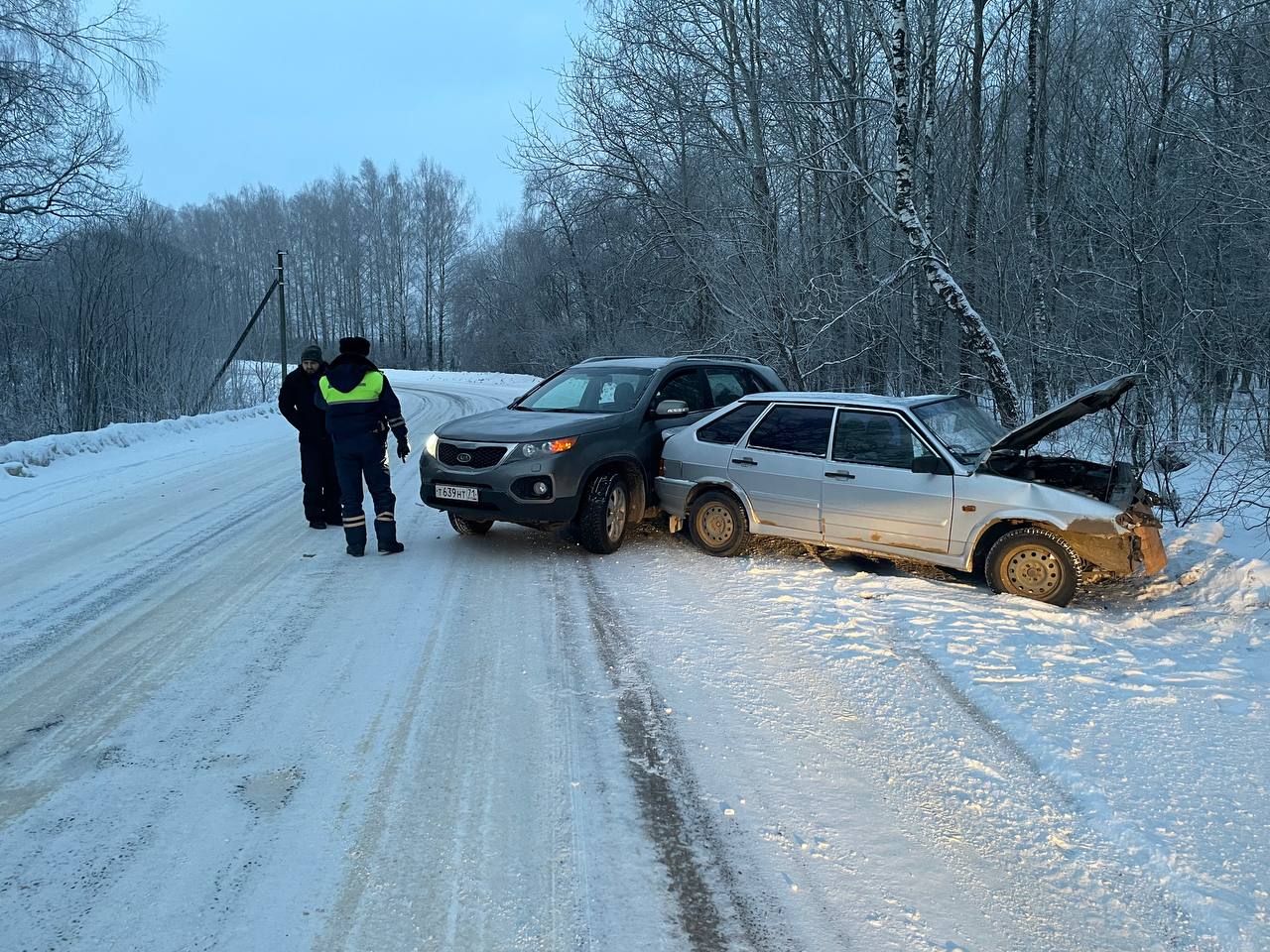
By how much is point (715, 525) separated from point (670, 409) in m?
1.25

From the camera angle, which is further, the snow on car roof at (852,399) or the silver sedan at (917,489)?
the snow on car roof at (852,399)

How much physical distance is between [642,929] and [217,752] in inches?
85.9

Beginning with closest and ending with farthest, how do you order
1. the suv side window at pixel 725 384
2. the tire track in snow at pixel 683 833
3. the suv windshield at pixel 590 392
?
the tire track in snow at pixel 683 833, the suv windshield at pixel 590 392, the suv side window at pixel 725 384

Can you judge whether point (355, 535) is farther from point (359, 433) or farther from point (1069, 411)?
point (1069, 411)

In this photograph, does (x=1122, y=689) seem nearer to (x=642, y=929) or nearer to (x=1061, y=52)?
(x=642, y=929)

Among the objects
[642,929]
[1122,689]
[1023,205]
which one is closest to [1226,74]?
[1023,205]

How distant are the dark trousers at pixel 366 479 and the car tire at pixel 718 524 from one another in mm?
2779

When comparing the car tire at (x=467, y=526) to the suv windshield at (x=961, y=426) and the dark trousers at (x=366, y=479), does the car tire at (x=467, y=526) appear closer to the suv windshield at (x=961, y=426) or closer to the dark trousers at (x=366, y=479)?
the dark trousers at (x=366, y=479)

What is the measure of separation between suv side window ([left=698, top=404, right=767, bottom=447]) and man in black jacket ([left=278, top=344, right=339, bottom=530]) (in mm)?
3836

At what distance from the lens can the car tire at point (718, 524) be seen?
7375 millimetres

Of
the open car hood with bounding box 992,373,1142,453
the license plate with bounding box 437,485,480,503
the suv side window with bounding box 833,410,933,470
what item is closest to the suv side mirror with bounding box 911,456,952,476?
the suv side window with bounding box 833,410,933,470

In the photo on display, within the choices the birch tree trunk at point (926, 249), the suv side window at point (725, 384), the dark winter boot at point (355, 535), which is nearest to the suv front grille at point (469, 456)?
the dark winter boot at point (355, 535)

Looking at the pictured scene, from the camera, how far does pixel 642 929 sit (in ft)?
8.52

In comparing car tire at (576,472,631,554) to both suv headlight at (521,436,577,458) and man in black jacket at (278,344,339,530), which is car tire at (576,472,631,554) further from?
man in black jacket at (278,344,339,530)
